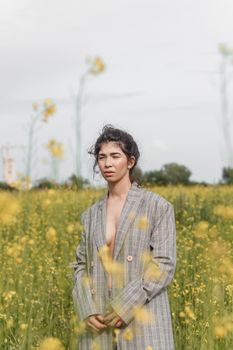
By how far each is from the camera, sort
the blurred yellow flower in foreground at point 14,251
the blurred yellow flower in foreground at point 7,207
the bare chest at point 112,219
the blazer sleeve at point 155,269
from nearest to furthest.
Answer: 1. the blurred yellow flower in foreground at point 7,207
2. the blazer sleeve at point 155,269
3. the bare chest at point 112,219
4. the blurred yellow flower in foreground at point 14,251

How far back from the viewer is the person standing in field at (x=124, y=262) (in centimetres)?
287

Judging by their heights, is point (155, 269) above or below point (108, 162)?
below

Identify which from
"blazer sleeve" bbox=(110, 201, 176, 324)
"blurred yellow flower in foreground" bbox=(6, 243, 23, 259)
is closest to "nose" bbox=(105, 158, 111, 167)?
"blazer sleeve" bbox=(110, 201, 176, 324)

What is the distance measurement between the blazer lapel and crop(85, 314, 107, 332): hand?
26 cm

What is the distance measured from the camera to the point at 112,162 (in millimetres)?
3018

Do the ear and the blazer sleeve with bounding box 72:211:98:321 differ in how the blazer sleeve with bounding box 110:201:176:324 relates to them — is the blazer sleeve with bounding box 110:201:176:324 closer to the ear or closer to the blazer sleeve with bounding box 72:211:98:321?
the blazer sleeve with bounding box 72:211:98:321

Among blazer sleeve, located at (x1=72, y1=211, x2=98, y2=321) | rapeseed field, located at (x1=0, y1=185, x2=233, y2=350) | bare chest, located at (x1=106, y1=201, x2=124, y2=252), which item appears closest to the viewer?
rapeseed field, located at (x1=0, y1=185, x2=233, y2=350)

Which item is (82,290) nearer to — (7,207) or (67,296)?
(7,207)

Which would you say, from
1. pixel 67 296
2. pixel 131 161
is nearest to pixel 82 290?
pixel 131 161

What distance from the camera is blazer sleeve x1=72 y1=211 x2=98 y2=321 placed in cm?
292

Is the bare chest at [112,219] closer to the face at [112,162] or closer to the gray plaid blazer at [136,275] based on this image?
the gray plaid blazer at [136,275]

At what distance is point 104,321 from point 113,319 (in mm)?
64

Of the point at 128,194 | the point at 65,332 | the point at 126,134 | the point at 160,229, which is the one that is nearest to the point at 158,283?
the point at 160,229

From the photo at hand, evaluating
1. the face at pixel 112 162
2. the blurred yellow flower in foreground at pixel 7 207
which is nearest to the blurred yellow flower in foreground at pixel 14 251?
the face at pixel 112 162
